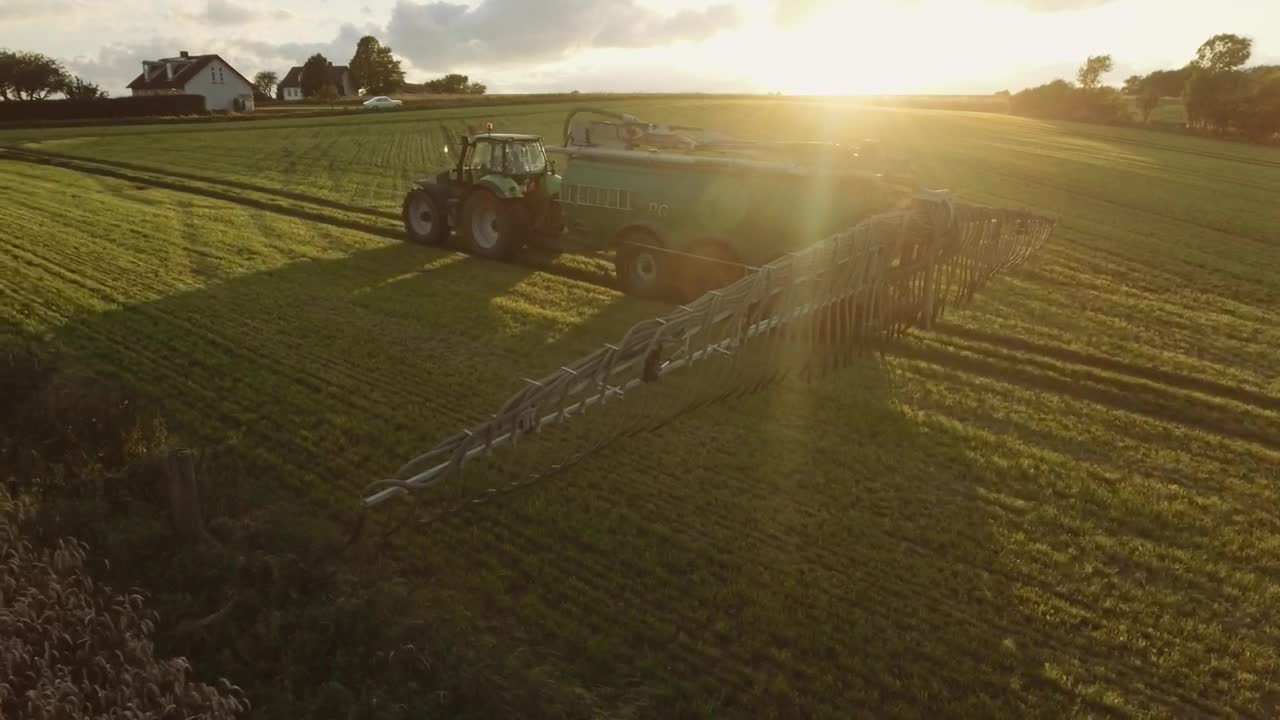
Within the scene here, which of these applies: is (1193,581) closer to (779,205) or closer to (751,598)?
(751,598)

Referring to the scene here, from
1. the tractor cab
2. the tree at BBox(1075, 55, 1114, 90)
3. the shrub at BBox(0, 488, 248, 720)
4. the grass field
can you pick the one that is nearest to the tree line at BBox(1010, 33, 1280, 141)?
the tree at BBox(1075, 55, 1114, 90)

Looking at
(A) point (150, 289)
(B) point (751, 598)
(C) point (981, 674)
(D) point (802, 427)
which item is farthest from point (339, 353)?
(C) point (981, 674)

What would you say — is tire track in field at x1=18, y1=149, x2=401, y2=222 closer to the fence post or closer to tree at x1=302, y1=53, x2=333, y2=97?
the fence post

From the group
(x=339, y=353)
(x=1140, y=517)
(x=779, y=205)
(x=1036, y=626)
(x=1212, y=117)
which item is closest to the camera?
(x=1036, y=626)

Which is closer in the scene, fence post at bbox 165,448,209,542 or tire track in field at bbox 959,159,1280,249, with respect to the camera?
fence post at bbox 165,448,209,542

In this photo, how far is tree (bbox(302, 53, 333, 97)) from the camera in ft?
302

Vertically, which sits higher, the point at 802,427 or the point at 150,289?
the point at 150,289

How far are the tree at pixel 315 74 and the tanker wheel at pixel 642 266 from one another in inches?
3601

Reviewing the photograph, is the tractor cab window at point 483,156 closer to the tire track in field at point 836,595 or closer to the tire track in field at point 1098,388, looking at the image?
the tire track in field at point 1098,388

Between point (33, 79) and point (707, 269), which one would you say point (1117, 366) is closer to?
point (707, 269)

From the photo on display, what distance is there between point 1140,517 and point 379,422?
7.69 meters

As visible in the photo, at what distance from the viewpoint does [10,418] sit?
7.68 m

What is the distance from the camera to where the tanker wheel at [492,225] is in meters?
15.4

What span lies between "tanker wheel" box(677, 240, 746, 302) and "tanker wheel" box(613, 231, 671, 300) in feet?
1.15
